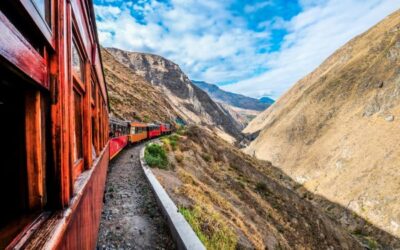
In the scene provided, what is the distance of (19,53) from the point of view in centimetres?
132

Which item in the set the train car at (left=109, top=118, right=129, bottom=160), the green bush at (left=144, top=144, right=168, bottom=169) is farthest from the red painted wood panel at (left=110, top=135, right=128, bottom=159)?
the green bush at (left=144, top=144, right=168, bottom=169)

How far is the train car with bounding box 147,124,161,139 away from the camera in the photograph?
2997 cm

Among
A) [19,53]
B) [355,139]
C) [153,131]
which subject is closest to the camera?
[19,53]

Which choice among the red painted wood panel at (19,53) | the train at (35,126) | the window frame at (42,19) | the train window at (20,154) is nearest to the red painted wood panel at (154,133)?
the train at (35,126)

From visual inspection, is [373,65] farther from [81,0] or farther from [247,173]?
[81,0]

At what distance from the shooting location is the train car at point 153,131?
2997cm

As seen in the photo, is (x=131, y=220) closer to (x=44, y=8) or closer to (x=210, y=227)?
(x=210, y=227)

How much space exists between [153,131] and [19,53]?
3176cm

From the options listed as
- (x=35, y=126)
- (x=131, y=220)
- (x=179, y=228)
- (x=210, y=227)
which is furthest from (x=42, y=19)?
(x=210, y=227)

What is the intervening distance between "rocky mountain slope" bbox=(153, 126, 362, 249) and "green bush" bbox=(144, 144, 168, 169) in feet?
1.43

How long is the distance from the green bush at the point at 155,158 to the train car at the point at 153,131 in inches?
603

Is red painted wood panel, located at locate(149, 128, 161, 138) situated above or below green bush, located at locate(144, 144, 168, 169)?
above

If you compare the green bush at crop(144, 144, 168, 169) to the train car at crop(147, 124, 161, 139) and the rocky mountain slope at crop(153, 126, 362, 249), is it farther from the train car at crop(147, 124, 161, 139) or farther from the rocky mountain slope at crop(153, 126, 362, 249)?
the train car at crop(147, 124, 161, 139)

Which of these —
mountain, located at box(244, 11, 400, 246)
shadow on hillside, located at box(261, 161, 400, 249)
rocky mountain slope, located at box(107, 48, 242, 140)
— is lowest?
shadow on hillside, located at box(261, 161, 400, 249)
